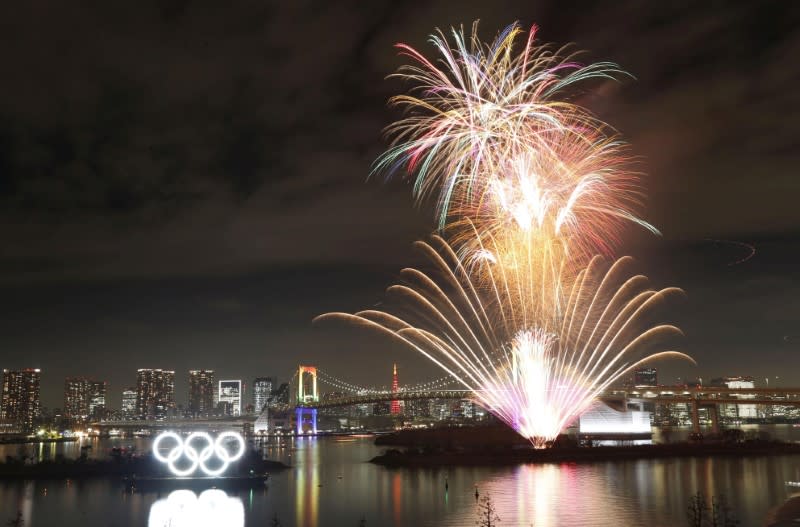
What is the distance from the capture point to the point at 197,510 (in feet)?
88.2

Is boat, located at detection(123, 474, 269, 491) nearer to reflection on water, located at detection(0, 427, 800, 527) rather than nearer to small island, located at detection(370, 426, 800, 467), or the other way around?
reflection on water, located at detection(0, 427, 800, 527)

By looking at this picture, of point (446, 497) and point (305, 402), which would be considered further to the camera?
point (305, 402)

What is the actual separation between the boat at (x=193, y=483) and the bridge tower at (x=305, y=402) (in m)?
72.6

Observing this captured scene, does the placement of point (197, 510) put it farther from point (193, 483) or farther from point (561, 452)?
point (561, 452)

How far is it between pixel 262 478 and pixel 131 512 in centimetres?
855

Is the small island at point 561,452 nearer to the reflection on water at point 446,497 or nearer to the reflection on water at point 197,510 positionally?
the reflection on water at point 446,497

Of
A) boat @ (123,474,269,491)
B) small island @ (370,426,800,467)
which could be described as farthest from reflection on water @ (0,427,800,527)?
small island @ (370,426,800,467)

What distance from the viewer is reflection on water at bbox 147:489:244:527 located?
24562mm

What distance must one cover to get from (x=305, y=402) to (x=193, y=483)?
8298cm

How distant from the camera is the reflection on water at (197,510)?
967 inches

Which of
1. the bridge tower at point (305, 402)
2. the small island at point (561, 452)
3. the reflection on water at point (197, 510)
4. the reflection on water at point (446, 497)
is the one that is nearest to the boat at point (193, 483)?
the reflection on water at point (446, 497)

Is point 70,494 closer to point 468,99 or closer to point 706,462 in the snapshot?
point 468,99

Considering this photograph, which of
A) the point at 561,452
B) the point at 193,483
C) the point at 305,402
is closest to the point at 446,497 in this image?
the point at 193,483

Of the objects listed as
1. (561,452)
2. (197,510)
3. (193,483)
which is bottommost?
(197,510)
